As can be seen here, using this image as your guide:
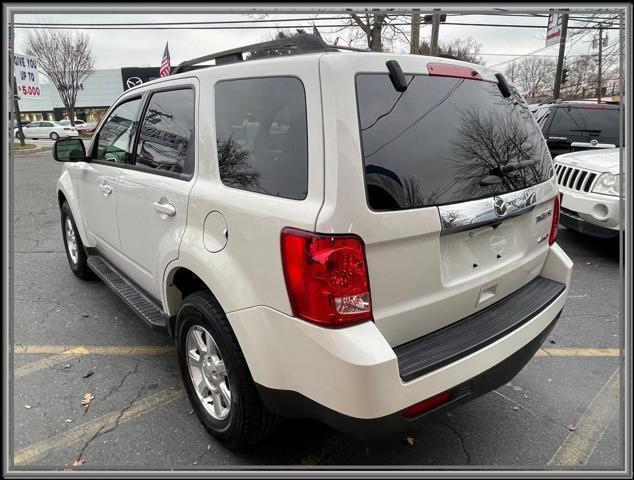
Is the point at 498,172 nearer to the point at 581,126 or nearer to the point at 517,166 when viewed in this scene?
the point at 517,166

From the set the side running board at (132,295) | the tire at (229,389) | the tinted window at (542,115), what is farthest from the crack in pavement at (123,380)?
the tinted window at (542,115)

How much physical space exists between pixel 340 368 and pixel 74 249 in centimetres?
404

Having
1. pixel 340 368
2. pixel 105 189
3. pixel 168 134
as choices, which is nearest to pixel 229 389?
pixel 340 368

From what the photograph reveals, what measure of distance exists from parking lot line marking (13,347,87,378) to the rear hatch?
256cm

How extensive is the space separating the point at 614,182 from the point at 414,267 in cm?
426

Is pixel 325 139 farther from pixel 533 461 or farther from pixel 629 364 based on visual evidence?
pixel 629 364

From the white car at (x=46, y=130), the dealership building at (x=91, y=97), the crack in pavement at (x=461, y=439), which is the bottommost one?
the crack in pavement at (x=461, y=439)

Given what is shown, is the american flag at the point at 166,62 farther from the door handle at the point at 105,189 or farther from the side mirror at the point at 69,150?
the door handle at the point at 105,189

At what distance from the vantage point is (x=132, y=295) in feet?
10.9

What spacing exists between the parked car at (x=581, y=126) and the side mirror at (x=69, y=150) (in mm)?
7887

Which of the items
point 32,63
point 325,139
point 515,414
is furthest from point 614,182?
point 32,63

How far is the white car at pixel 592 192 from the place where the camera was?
5016 millimetres

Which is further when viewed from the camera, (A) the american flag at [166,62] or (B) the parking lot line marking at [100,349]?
(A) the american flag at [166,62]

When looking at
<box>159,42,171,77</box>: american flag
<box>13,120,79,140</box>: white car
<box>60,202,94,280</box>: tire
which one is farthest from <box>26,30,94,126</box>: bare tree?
<box>60,202,94,280</box>: tire
